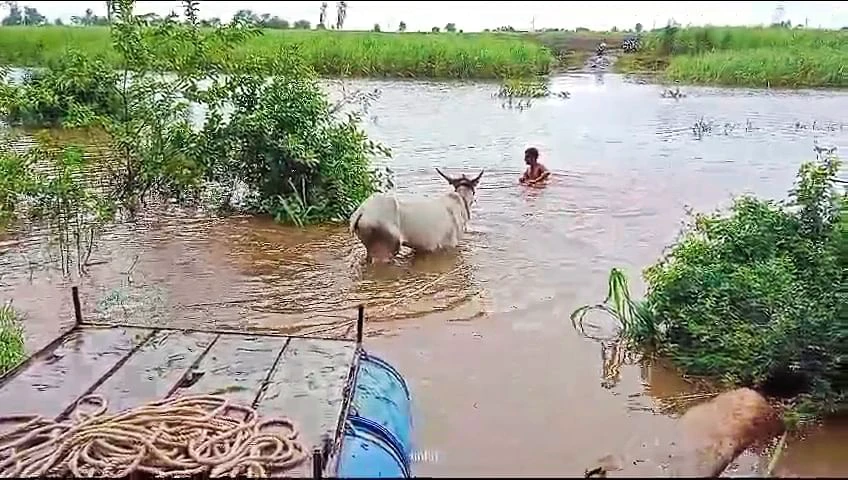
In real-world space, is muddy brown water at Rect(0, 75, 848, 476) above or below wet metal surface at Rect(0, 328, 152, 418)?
below

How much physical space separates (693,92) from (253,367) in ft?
62.5

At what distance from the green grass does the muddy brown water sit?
0.20 m

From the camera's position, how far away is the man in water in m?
11.7

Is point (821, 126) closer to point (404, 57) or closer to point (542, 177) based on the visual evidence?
point (542, 177)

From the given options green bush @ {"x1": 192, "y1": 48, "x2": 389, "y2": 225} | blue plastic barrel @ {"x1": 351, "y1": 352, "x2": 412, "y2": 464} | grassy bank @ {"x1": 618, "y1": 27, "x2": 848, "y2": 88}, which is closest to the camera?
blue plastic barrel @ {"x1": 351, "y1": 352, "x2": 412, "y2": 464}

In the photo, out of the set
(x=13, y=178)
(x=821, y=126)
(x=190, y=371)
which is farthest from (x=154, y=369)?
(x=821, y=126)

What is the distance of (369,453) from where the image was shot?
3389 mm

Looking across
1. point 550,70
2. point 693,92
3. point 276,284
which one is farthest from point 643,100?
Answer: point 276,284

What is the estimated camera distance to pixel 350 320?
6867mm

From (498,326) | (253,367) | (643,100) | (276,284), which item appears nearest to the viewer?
(253,367)

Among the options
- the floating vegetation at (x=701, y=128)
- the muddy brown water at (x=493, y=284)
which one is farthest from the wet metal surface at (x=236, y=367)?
the floating vegetation at (x=701, y=128)

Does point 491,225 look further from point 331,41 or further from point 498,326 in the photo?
point 331,41

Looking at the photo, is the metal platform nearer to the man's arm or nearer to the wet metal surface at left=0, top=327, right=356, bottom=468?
the wet metal surface at left=0, top=327, right=356, bottom=468


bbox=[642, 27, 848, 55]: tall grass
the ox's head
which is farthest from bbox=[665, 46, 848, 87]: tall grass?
the ox's head
